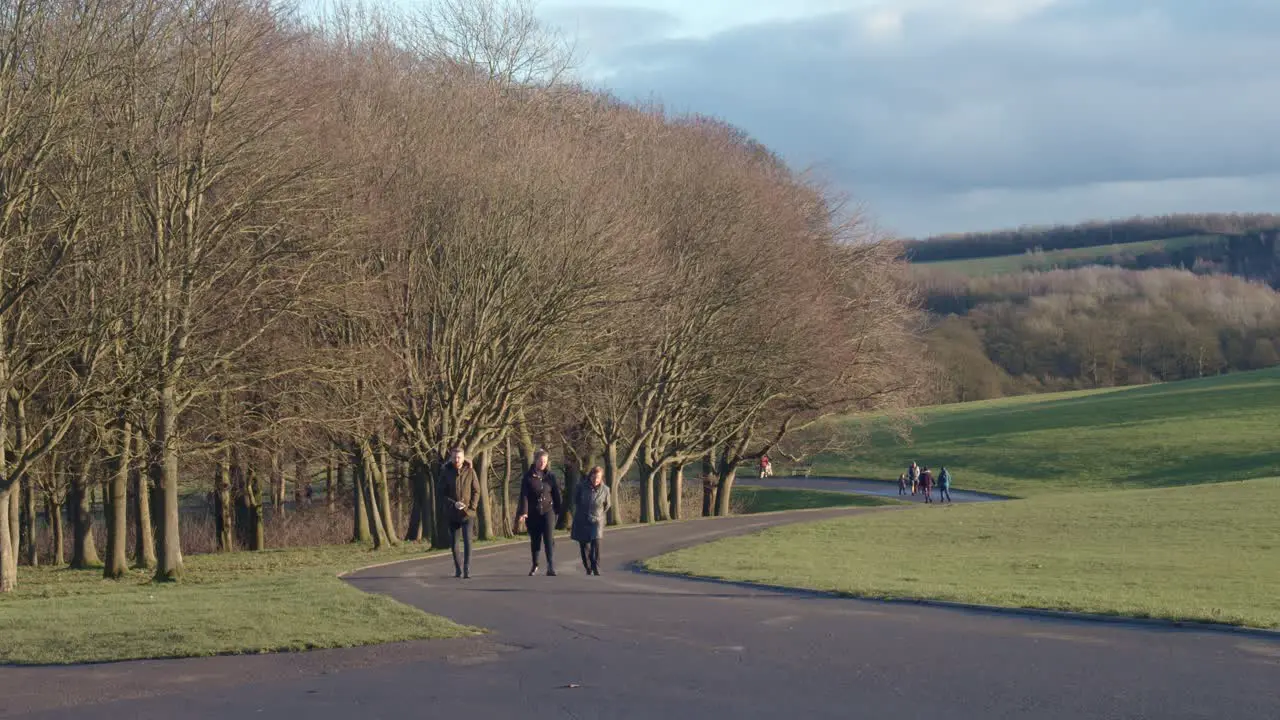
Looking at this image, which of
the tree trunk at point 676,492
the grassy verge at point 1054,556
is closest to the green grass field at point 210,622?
the grassy verge at point 1054,556

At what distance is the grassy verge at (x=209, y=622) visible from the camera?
1323 centimetres

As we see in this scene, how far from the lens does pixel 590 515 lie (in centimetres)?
2186

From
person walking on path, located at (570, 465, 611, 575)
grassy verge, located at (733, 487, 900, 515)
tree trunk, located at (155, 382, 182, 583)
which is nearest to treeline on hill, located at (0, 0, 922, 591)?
tree trunk, located at (155, 382, 182, 583)

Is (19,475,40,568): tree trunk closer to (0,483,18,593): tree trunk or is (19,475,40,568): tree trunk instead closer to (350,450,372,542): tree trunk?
(350,450,372,542): tree trunk

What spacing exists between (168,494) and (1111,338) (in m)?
120

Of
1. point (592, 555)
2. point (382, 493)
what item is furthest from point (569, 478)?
point (592, 555)

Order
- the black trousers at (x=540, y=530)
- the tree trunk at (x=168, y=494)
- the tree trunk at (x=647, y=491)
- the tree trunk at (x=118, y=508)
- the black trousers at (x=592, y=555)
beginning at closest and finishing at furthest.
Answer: the black trousers at (x=540, y=530) < the black trousers at (x=592, y=555) < the tree trunk at (x=168, y=494) < the tree trunk at (x=118, y=508) < the tree trunk at (x=647, y=491)

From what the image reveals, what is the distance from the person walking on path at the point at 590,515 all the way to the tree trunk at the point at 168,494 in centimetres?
898

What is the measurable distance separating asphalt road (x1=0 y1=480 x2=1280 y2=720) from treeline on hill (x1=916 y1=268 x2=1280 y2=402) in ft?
351

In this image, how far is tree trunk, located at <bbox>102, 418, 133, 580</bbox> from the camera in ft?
89.8

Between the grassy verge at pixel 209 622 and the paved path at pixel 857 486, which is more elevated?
the grassy verge at pixel 209 622

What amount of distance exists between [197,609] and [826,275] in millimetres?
36833

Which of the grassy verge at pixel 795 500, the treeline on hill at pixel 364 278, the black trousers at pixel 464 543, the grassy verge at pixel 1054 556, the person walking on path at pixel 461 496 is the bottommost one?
the grassy verge at pixel 795 500

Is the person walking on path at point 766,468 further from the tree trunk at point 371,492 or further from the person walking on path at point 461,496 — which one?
the person walking on path at point 461,496
